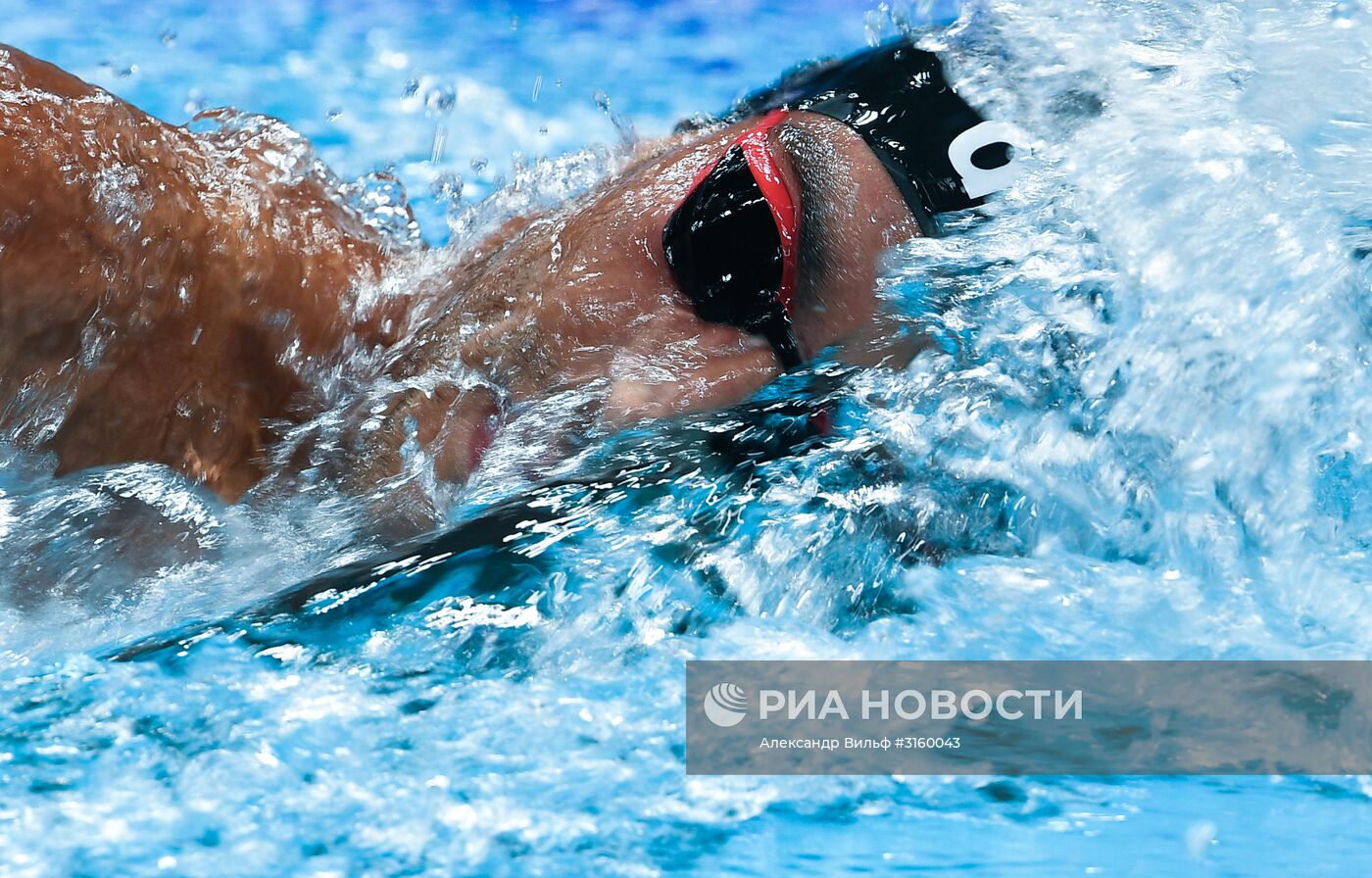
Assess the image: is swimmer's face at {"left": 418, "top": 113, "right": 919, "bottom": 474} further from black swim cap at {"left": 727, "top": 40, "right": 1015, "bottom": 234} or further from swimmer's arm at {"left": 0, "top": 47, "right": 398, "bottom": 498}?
swimmer's arm at {"left": 0, "top": 47, "right": 398, "bottom": 498}

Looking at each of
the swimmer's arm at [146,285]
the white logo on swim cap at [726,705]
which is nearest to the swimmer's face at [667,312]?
the swimmer's arm at [146,285]

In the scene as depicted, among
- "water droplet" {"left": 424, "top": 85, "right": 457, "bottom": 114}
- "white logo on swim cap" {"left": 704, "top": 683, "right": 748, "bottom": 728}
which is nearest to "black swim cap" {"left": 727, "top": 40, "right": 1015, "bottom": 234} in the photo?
"white logo on swim cap" {"left": 704, "top": 683, "right": 748, "bottom": 728}

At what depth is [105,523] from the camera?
1128 millimetres

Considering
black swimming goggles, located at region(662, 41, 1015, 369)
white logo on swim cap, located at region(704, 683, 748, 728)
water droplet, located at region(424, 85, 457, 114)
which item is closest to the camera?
white logo on swim cap, located at region(704, 683, 748, 728)

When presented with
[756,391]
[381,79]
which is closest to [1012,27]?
[756,391]

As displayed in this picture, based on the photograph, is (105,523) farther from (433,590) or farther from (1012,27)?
(1012,27)

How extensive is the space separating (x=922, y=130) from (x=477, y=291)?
1.75 feet

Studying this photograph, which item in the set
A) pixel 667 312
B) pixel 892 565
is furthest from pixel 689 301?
pixel 892 565

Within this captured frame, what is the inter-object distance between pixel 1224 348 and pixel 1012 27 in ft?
1.62

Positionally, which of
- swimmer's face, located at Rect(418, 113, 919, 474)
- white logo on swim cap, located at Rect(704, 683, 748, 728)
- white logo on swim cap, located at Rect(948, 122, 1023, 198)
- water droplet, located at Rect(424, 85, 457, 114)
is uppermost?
water droplet, located at Rect(424, 85, 457, 114)

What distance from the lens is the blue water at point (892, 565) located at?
74cm

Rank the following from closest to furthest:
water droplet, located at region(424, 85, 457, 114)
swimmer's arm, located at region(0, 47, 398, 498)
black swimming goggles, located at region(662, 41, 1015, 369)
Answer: swimmer's arm, located at region(0, 47, 398, 498)
black swimming goggles, located at region(662, 41, 1015, 369)
water droplet, located at region(424, 85, 457, 114)

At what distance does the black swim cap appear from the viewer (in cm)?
118

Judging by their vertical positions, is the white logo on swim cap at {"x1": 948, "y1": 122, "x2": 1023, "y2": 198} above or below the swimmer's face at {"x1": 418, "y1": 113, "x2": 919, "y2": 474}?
above
